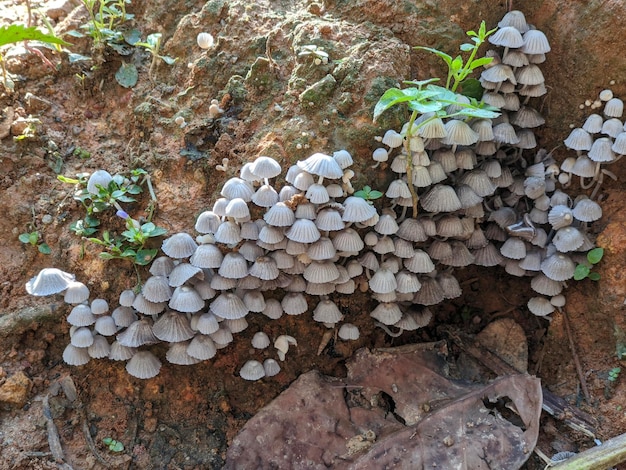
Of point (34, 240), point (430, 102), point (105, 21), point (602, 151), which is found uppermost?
point (430, 102)

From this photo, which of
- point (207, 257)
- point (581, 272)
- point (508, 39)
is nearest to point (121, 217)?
point (207, 257)

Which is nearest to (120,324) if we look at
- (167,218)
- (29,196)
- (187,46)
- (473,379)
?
(167,218)

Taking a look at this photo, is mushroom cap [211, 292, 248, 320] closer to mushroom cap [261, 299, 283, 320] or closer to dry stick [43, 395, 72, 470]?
mushroom cap [261, 299, 283, 320]

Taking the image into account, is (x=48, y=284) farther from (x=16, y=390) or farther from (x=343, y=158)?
(x=343, y=158)

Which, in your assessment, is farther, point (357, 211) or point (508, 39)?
point (508, 39)

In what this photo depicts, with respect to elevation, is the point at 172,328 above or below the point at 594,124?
below

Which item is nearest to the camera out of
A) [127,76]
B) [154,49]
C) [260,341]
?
[260,341]

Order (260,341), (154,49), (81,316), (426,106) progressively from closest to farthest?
(426,106), (81,316), (260,341), (154,49)
